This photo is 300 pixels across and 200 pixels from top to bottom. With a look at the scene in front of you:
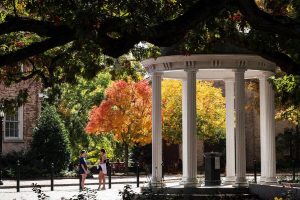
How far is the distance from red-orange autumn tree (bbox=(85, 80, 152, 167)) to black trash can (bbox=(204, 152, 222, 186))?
17067 millimetres

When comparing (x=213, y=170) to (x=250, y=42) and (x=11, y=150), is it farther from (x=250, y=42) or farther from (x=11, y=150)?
(x=11, y=150)

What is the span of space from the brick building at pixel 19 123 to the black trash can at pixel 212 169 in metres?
20.9

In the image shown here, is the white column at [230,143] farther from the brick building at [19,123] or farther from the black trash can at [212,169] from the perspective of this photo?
the brick building at [19,123]

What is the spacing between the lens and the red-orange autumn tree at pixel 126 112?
41.6 m

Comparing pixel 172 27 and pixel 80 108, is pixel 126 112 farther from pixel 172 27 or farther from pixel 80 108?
pixel 172 27

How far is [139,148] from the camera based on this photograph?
51.2 meters

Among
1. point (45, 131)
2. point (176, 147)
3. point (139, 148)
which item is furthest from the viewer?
point (176, 147)

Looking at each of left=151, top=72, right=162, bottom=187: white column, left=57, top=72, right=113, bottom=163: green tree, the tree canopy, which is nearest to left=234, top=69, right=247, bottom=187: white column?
left=151, top=72, right=162, bottom=187: white column

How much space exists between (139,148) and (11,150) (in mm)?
12033

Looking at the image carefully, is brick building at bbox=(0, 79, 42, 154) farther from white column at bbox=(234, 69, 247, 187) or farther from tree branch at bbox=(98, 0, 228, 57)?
tree branch at bbox=(98, 0, 228, 57)

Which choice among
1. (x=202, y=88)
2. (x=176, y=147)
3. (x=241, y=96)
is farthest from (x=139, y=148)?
(x=241, y=96)

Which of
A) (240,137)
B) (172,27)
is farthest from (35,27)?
(240,137)

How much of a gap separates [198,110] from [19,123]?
12633 millimetres

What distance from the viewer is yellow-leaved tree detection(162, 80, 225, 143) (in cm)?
4450
